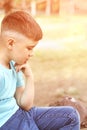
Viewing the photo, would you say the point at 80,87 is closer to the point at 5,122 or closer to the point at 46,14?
the point at 46,14

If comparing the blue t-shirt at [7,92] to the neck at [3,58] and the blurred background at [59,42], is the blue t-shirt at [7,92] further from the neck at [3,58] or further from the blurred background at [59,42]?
the blurred background at [59,42]

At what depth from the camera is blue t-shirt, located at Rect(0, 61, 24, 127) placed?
2240 millimetres

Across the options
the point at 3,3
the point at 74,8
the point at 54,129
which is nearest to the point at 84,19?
the point at 74,8

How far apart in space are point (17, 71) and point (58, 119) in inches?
13.6

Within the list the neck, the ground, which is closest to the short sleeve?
the neck

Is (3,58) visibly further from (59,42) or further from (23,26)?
(59,42)

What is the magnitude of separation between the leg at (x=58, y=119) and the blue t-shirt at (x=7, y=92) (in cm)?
16

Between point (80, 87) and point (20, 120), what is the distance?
6.60 ft

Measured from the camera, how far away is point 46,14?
4348 millimetres

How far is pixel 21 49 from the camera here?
2248 mm

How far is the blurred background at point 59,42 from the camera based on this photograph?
170 inches

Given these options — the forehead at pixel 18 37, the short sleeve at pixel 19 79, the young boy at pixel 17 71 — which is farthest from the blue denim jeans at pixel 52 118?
the forehead at pixel 18 37

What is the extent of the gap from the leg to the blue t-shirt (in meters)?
0.16

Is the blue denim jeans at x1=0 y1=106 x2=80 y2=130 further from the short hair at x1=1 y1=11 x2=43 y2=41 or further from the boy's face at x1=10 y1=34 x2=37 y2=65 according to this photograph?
the short hair at x1=1 y1=11 x2=43 y2=41
